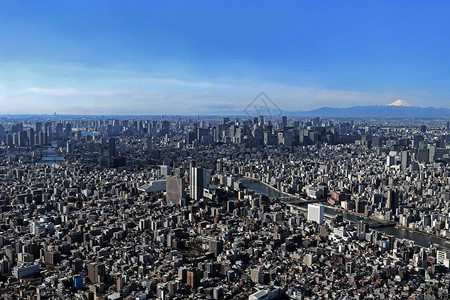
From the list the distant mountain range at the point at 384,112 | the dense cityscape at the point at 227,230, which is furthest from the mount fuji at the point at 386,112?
the dense cityscape at the point at 227,230

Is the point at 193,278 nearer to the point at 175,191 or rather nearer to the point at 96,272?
the point at 96,272

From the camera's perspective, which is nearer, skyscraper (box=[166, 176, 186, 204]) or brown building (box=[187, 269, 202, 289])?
brown building (box=[187, 269, 202, 289])

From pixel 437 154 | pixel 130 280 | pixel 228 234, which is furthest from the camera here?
pixel 437 154

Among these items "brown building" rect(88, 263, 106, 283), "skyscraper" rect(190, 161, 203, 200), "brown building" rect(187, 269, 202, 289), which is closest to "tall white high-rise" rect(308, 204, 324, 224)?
"skyscraper" rect(190, 161, 203, 200)

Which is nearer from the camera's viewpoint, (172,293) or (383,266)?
(172,293)

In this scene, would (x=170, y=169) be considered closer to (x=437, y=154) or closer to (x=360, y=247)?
(x=360, y=247)

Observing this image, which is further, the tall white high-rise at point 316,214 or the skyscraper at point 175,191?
the skyscraper at point 175,191

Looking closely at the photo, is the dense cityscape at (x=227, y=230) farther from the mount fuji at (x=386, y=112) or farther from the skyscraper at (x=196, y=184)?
the mount fuji at (x=386, y=112)

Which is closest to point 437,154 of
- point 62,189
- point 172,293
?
point 62,189

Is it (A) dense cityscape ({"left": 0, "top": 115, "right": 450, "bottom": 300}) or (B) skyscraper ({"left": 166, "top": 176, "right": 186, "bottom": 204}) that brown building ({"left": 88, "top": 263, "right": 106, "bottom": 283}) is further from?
(B) skyscraper ({"left": 166, "top": 176, "right": 186, "bottom": 204})
